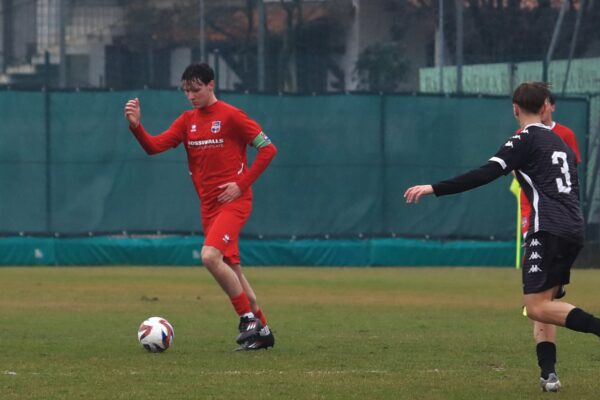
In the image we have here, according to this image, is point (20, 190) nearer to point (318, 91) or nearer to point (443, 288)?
point (318, 91)

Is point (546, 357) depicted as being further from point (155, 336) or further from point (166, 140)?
point (166, 140)

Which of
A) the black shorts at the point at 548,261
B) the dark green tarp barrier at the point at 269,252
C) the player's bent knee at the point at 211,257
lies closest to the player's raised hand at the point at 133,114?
the player's bent knee at the point at 211,257

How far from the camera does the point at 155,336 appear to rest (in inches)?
390

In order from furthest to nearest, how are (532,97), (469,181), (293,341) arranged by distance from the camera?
(293,341) < (532,97) < (469,181)

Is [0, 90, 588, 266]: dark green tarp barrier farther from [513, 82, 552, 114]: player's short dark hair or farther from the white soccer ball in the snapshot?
[513, 82, 552, 114]: player's short dark hair

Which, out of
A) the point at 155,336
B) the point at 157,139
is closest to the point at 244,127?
the point at 157,139

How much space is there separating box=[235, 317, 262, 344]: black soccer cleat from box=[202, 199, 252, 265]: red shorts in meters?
0.53

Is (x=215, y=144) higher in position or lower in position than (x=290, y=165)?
higher

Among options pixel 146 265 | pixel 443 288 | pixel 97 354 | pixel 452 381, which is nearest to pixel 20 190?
pixel 146 265

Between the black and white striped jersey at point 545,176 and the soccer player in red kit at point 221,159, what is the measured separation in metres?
3.06

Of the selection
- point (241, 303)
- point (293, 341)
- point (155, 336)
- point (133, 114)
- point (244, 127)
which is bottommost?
point (293, 341)

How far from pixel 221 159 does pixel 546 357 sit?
3536mm

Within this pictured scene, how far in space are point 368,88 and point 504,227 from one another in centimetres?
358

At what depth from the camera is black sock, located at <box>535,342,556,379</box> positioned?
7.88 metres
